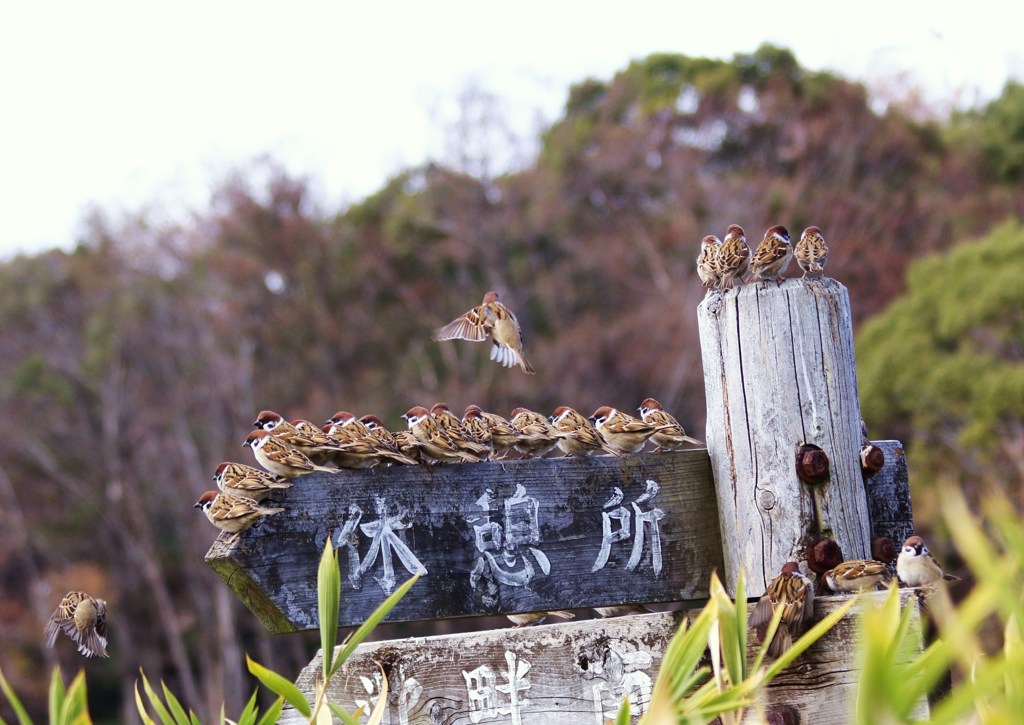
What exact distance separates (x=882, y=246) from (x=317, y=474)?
2399cm

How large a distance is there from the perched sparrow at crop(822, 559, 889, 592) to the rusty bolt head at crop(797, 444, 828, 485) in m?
0.23

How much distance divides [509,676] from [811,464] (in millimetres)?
945

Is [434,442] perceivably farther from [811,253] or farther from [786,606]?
[811,253]

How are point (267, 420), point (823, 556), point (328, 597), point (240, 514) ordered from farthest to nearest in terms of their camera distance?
point (267, 420) < point (823, 556) < point (240, 514) < point (328, 597)

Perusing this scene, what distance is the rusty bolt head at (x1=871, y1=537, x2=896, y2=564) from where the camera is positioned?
3.51 meters

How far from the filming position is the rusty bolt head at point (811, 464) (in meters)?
3.37

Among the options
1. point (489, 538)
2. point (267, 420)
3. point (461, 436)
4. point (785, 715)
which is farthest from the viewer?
point (267, 420)

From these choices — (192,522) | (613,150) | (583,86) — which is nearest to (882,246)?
(613,150)

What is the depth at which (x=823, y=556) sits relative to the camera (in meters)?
3.34

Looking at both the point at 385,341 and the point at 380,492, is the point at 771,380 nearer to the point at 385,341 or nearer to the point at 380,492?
the point at 380,492

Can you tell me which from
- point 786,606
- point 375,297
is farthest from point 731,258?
point 375,297

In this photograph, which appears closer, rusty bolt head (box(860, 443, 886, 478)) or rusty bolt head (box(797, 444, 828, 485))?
rusty bolt head (box(797, 444, 828, 485))

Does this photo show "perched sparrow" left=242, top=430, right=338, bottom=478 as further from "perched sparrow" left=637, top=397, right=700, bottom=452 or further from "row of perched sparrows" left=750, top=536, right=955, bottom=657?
"perched sparrow" left=637, top=397, right=700, bottom=452

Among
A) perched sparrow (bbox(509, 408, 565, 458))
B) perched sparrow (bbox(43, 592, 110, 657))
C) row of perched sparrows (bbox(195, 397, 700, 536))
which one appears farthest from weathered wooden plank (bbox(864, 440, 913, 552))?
perched sparrow (bbox(43, 592, 110, 657))
